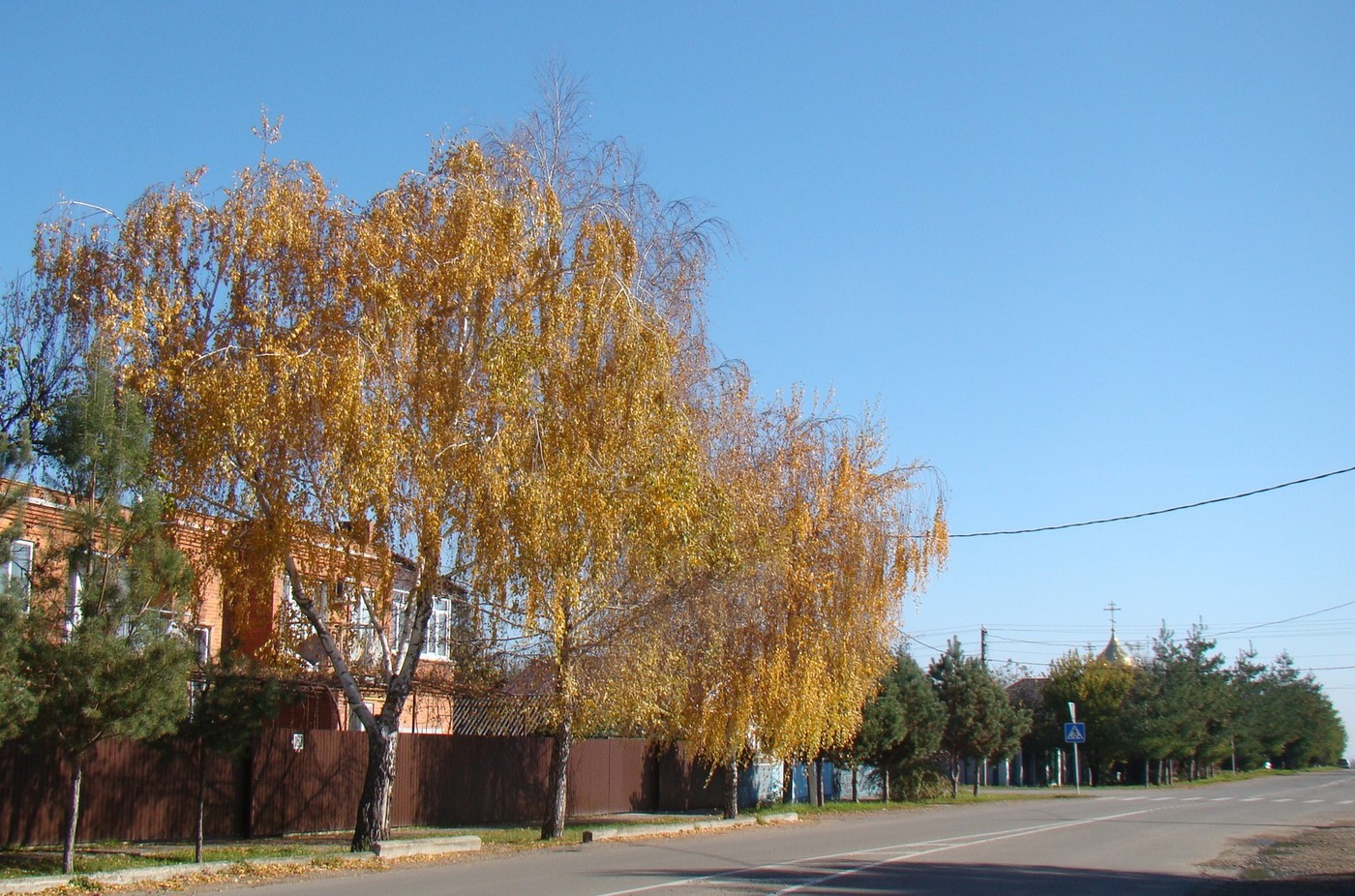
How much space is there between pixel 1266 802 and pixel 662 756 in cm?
2156

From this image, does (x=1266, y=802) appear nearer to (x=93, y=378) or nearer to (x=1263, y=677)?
(x=93, y=378)

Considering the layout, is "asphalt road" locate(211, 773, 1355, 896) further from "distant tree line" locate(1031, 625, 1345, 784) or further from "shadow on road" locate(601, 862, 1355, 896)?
"distant tree line" locate(1031, 625, 1345, 784)

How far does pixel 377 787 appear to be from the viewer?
2017cm

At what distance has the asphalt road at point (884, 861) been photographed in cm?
1521

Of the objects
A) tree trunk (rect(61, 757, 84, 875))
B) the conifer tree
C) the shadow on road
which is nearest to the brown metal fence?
tree trunk (rect(61, 757, 84, 875))

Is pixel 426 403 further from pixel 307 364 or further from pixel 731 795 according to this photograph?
pixel 731 795

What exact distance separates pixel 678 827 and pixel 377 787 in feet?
26.4

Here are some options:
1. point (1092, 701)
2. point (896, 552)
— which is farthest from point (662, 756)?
point (1092, 701)

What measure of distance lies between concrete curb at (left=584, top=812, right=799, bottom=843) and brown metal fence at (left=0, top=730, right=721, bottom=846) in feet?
16.0

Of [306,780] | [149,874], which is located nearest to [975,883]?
[149,874]

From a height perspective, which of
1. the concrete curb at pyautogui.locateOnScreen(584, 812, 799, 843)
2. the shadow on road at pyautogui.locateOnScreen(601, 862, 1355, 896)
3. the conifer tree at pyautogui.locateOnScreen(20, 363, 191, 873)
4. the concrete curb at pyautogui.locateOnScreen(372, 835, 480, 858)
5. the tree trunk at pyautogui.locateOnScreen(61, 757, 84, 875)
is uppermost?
the conifer tree at pyautogui.locateOnScreen(20, 363, 191, 873)

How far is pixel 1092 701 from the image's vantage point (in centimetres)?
6297

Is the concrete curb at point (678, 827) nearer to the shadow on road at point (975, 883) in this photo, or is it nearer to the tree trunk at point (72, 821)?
the shadow on road at point (975, 883)

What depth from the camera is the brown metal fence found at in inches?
784
